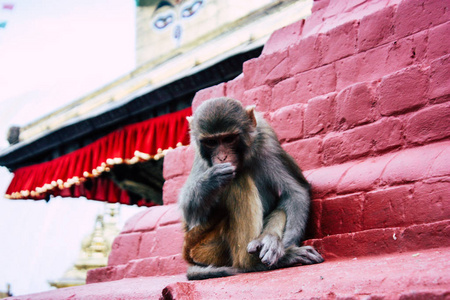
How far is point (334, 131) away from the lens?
312 centimetres

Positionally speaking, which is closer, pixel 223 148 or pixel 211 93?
pixel 223 148

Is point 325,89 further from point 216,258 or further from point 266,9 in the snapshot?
point 266,9

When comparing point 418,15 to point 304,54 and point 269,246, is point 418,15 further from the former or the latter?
point 269,246

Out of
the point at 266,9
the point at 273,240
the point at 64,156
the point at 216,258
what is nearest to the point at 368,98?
the point at 273,240

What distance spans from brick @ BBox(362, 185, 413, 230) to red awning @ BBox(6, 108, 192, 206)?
123 inches

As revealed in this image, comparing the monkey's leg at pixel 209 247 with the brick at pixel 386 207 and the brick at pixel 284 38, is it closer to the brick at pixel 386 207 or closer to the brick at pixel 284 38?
the brick at pixel 386 207

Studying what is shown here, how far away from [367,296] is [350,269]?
1.21 feet

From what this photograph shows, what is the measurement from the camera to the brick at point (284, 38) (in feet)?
12.1

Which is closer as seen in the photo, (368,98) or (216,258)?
(216,258)

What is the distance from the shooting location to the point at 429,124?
8.71 feet

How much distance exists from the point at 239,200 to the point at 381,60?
1240 mm

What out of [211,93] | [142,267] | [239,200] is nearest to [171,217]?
[142,267]

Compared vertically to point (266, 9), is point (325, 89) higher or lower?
lower

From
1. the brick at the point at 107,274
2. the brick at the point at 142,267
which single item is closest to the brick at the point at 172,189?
the brick at the point at 142,267
